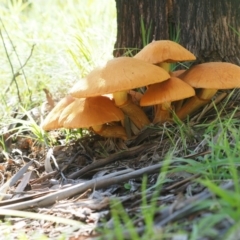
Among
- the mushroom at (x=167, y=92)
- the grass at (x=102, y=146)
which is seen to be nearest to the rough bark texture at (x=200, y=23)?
the grass at (x=102, y=146)

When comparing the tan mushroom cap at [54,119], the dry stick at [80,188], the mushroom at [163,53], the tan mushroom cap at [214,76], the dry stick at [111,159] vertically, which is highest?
the mushroom at [163,53]

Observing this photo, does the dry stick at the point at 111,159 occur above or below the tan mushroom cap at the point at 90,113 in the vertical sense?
below

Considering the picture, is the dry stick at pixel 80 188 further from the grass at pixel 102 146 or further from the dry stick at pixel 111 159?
the dry stick at pixel 111 159

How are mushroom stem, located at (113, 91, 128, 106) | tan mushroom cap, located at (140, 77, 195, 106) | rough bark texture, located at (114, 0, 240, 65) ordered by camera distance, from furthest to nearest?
rough bark texture, located at (114, 0, 240, 65)
mushroom stem, located at (113, 91, 128, 106)
tan mushroom cap, located at (140, 77, 195, 106)

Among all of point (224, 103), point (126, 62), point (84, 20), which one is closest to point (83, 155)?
point (126, 62)

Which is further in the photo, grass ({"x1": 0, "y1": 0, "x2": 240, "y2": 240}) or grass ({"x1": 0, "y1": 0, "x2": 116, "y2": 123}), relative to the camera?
grass ({"x1": 0, "y1": 0, "x2": 116, "y2": 123})

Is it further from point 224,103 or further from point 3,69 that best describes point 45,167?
point 3,69

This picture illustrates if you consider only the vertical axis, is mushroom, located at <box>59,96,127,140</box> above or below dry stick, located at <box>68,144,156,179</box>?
above

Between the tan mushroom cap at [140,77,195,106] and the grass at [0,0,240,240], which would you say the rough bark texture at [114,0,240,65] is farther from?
the tan mushroom cap at [140,77,195,106]

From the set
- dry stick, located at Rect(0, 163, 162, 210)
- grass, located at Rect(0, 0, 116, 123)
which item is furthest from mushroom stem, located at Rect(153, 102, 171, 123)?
grass, located at Rect(0, 0, 116, 123)
